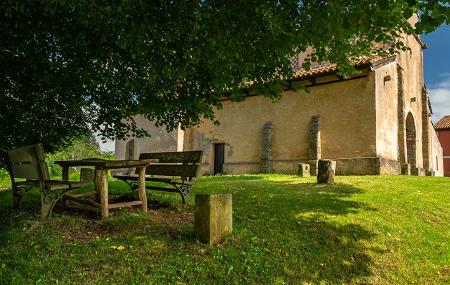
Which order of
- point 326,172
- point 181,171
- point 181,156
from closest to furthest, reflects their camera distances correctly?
point 181,171 → point 181,156 → point 326,172

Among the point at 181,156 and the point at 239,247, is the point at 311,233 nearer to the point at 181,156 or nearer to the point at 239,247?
the point at 239,247

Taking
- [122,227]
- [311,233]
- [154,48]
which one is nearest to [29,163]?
[122,227]

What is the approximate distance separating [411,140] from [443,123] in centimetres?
2603

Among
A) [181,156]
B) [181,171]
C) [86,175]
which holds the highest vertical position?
[181,156]

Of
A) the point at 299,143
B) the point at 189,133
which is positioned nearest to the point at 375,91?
the point at 299,143

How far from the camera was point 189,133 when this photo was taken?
22312 millimetres

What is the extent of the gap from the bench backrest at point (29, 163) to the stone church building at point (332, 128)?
12331 mm

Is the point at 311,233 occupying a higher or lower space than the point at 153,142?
lower

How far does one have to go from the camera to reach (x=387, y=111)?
17.1 m

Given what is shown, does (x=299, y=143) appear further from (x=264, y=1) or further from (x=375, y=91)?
(x=264, y=1)

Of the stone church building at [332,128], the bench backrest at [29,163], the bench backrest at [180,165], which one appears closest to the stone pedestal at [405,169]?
the stone church building at [332,128]

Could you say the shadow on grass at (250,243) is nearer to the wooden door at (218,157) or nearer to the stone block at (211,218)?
the stone block at (211,218)

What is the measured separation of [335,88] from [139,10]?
13.3 metres

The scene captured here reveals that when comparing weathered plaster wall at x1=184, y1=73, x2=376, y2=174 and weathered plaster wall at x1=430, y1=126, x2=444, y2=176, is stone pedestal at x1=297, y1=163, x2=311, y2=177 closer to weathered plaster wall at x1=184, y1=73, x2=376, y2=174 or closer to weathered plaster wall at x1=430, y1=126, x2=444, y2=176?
weathered plaster wall at x1=184, y1=73, x2=376, y2=174
